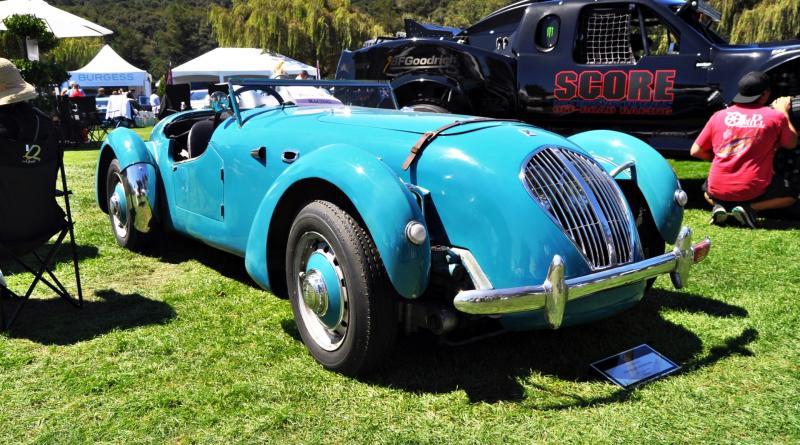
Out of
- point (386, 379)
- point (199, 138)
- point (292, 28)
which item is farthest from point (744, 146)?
point (292, 28)

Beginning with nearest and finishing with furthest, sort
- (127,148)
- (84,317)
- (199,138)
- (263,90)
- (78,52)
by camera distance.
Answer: (84,317) → (263,90) → (199,138) → (127,148) → (78,52)

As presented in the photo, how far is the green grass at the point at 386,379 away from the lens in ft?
7.87

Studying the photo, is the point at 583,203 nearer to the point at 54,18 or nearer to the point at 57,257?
the point at 57,257

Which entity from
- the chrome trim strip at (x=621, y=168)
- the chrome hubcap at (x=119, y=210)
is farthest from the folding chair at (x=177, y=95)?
the chrome trim strip at (x=621, y=168)

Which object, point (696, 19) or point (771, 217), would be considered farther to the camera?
point (696, 19)

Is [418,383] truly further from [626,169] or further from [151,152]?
[151,152]

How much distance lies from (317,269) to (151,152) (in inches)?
102

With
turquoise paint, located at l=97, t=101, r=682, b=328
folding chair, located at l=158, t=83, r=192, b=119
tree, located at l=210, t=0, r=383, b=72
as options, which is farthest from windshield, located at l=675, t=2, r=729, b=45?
tree, located at l=210, t=0, r=383, b=72

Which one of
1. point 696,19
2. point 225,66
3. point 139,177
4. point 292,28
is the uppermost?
point 292,28

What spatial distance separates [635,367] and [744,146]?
3.61 meters

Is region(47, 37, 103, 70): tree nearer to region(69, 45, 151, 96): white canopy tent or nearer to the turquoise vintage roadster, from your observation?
region(69, 45, 151, 96): white canopy tent

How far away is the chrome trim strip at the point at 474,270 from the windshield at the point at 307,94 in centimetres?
199

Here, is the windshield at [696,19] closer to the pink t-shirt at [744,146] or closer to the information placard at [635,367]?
the pink t-shirt at [744,146]

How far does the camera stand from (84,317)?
12.0ft
